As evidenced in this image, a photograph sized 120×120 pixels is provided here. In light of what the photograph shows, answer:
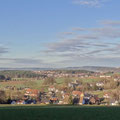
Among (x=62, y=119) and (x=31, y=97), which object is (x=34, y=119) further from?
(x=31, y=97)

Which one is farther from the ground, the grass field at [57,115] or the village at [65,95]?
the grass field at [57,115]

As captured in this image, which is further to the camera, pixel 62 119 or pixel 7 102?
pixel 7 102

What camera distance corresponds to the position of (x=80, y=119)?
28469mm

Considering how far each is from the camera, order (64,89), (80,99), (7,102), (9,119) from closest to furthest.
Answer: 1. (9,119)
2. (7,102)
3. (80,99)
4. (64,89)

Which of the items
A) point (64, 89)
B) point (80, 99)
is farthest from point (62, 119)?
point (64, 89)

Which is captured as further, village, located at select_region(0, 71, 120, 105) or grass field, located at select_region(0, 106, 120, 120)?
village, located at select_region(0, 71, 120, 105)

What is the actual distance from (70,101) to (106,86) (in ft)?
203

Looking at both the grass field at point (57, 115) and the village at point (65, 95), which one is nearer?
the grass field at point (57, 115)

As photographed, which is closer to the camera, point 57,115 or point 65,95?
point 57,115

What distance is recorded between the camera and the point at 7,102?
245ft

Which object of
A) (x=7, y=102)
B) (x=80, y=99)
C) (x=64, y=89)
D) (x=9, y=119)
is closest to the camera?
(x=9, y=119)

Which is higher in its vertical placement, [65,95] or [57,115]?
[57,115]

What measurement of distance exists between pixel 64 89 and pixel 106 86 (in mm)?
19293

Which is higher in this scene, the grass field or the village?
the grass field
